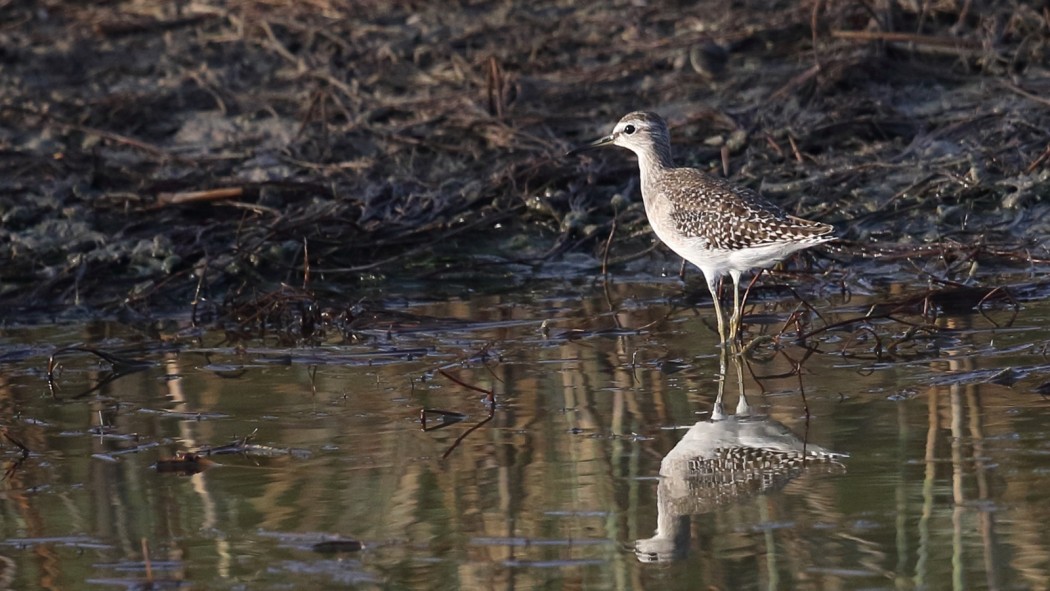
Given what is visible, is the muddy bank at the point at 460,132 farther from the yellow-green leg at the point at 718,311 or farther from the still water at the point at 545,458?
the still water at the point at 545,458

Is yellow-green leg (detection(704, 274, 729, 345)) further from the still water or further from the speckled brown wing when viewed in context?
the speckled brown wing

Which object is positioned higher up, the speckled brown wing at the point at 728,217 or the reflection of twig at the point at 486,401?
the speckled brown wing at the point at 728,217

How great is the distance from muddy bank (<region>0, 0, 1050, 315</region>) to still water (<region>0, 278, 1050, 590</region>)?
1.43m

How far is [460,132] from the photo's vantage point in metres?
11.3

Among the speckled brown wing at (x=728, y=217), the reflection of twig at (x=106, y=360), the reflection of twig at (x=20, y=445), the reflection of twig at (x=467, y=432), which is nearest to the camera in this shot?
the reflection of twig at (x=467, y=432)

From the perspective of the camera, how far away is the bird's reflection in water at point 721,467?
495 centimetres

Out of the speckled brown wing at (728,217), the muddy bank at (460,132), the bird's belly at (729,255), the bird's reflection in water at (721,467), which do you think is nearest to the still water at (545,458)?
the bird's reflection in water at (721,467)

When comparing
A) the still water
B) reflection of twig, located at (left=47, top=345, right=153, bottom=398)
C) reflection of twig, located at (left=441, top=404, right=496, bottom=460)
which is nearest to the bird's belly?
the still water

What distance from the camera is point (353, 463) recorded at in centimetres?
588

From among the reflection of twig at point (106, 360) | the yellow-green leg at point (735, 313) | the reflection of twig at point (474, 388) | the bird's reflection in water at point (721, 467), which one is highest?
the yellow-green leg at point (735, 313)

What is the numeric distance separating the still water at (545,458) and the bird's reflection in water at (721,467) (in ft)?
0.04

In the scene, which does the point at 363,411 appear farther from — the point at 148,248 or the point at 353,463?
the point at 148,248

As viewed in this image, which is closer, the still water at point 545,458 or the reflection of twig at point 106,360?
the still water at point 545,458

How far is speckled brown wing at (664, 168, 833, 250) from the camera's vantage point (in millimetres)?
7496
